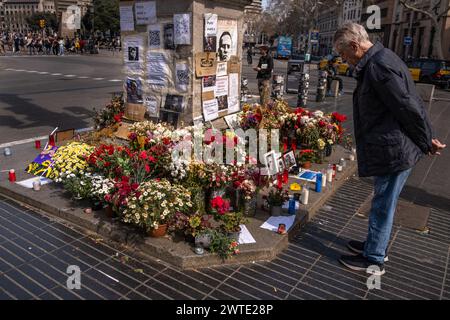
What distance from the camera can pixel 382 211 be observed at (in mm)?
3598

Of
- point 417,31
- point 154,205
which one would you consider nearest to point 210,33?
point 154,205

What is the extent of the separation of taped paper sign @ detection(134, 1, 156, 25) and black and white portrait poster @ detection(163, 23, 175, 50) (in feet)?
1.03

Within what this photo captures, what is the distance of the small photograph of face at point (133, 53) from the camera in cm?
692

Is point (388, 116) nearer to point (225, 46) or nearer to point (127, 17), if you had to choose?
point (225, 46)

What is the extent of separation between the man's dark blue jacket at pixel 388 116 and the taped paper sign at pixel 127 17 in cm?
466

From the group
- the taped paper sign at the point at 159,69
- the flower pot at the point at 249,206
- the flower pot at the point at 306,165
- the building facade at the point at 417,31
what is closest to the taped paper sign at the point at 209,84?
the taped paper sign at the point at 159,69

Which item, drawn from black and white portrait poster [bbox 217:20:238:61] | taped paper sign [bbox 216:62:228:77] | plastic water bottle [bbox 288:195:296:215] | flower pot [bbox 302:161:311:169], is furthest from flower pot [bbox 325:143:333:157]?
plastic water bottle [bbox 288:195:296:215]

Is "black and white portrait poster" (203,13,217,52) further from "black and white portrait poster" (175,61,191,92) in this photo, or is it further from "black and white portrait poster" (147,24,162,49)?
"black and white portrait poster" (147,24,162,49)

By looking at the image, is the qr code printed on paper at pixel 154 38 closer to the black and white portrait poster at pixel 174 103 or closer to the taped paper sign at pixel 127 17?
the taped paper sign at pixel 127 17

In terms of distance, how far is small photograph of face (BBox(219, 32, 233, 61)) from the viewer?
22.3 ft

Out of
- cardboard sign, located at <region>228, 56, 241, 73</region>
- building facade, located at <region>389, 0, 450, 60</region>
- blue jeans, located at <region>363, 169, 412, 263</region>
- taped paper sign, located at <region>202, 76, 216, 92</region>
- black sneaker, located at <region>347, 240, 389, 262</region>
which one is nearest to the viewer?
blue jeans, located at <region>363, 169, 412, 263</region>
